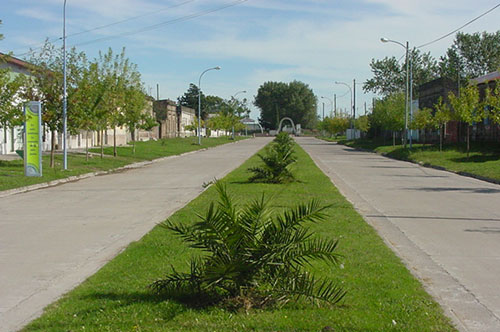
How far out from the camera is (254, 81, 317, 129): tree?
148m

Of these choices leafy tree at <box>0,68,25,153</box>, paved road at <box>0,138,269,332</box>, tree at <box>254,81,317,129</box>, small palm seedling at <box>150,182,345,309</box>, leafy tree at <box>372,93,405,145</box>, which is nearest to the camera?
small palm seedling at <box>150,182,345,309</box>

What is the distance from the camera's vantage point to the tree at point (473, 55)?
297 feet

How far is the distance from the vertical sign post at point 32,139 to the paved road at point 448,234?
463 inches

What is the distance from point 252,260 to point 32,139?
65.7 feet

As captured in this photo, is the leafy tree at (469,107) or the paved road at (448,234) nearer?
the paved road at (448,234)

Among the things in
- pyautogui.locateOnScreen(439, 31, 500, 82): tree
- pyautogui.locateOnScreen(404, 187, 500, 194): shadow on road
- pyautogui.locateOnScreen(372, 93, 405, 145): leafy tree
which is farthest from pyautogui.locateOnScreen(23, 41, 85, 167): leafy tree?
pyautogui.locateOnScreen(439, 31, 500, 82): tree

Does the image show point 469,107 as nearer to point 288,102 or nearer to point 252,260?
point 252,260

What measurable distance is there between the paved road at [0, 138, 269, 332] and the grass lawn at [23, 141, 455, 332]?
0.42 meters

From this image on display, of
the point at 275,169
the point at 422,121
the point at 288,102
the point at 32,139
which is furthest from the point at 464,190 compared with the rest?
the point at 288,102

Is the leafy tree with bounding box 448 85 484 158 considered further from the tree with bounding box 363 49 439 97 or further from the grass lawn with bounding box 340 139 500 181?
the tree with bounding box 363 49 439 97

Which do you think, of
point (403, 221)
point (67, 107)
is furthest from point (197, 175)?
point (403, 221)

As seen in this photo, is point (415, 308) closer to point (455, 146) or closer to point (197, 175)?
point (197, 175)

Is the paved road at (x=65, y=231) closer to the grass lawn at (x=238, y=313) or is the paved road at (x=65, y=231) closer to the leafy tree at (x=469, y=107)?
the grass lawn at (x=238, y=313)

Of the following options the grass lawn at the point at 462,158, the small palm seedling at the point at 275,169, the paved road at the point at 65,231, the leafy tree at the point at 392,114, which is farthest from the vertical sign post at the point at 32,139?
the leafy tree at the point at 392,114
